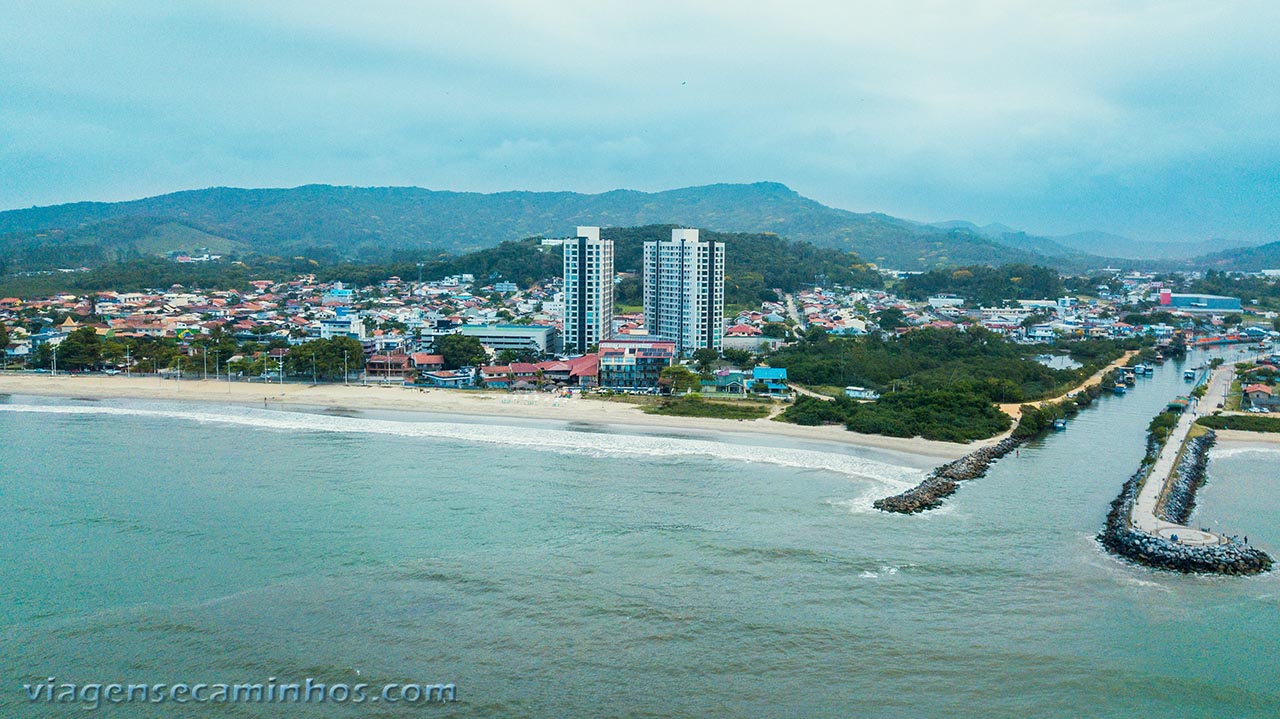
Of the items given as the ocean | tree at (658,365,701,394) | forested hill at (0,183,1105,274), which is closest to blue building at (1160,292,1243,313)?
forested hill at (0,183,1105,274)

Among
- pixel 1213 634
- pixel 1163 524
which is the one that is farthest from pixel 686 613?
pixel 1163 524

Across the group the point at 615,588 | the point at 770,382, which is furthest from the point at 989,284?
the point at 615,588

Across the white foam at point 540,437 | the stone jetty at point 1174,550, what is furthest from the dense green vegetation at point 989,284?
the stone jetty at point 1174,550

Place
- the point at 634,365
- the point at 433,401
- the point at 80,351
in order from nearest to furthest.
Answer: the point at 433,401 → the point at 634,365 → the point at 80,351

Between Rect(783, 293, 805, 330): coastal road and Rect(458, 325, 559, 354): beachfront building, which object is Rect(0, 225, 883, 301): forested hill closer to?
Rect(783, 293, 805, 330): coastal road

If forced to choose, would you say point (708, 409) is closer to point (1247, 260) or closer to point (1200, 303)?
point (1200, 303)

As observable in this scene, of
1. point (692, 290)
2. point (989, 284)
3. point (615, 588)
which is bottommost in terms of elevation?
point (615, 588)
